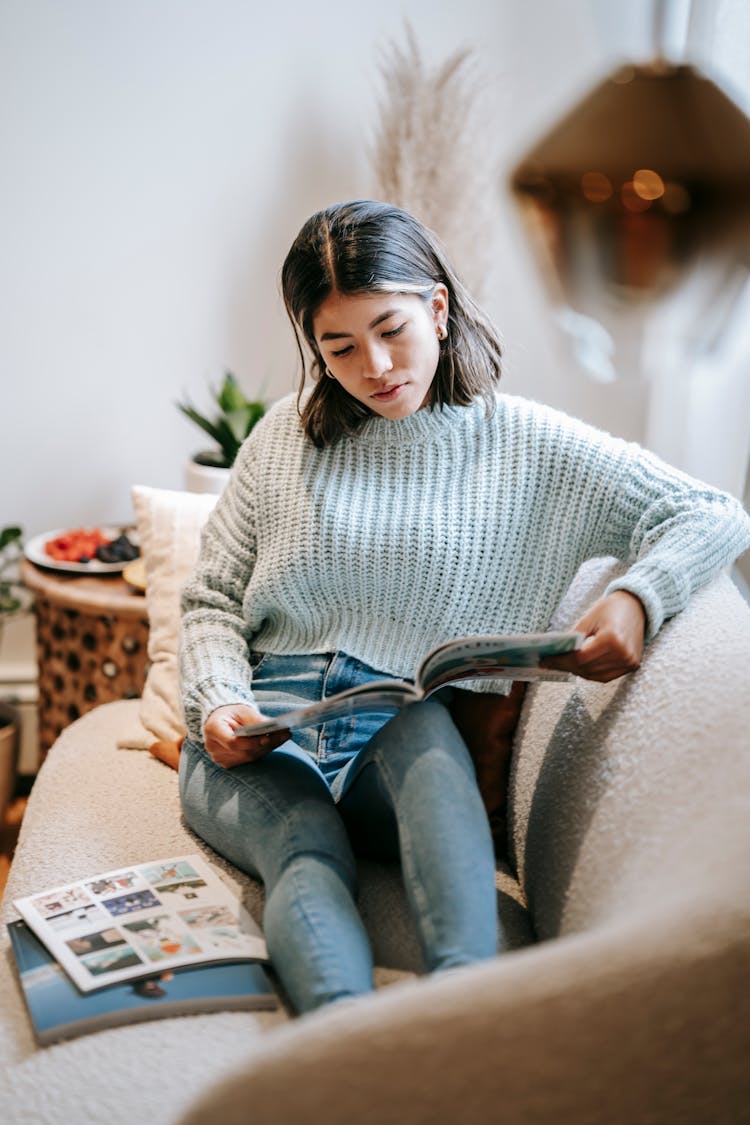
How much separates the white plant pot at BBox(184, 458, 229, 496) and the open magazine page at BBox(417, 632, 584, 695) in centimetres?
99

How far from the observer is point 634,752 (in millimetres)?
1202

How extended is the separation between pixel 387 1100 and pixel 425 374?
902 millimetres

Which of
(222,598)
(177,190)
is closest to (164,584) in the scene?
A: (222,598)

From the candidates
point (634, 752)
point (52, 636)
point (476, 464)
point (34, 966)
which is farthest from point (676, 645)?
point (52, 636)

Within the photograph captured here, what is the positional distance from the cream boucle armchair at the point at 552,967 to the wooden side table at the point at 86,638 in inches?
19.1

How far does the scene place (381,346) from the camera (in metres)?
1.40

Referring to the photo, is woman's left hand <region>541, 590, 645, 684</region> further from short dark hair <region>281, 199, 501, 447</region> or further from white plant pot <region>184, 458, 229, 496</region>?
white plant pot <region>184, 458, 229, 496</region>

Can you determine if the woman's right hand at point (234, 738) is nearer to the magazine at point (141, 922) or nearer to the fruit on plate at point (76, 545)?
the magazine at point (141, 922)

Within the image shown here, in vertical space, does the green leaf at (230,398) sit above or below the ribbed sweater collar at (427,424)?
below

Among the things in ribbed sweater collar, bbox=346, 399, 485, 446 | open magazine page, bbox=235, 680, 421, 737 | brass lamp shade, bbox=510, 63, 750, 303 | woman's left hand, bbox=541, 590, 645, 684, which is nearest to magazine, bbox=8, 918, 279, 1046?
open magazine page, bbox=235, 680, 421, 737

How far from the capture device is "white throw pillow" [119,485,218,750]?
5.60ft

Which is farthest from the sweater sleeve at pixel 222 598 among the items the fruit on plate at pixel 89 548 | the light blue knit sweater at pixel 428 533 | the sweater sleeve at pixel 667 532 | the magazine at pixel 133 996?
the fruit on plate at pixel 89 548

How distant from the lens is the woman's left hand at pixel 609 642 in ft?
4.11

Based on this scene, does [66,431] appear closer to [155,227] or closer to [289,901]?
[155,227]
